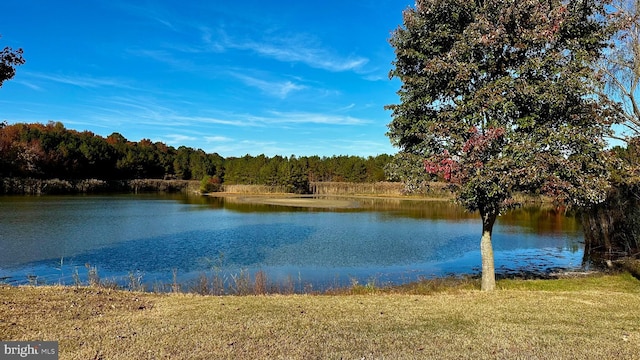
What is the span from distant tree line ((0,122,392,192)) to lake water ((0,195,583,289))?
57344 mm

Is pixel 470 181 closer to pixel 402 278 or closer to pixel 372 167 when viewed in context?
pixel 402 278

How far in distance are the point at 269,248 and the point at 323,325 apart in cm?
1719

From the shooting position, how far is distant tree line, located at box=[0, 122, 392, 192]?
87.3 meters

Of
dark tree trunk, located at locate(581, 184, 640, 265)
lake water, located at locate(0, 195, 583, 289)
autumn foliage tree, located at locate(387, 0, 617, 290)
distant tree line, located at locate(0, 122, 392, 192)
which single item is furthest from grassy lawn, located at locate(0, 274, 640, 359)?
distant tree line, located at locate(0, 122, 392, 192)

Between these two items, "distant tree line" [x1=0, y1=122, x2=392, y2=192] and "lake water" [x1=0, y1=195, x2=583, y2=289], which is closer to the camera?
"lake water" [x1=0, y1=195, x2=583, y2=289]

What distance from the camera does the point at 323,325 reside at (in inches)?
316

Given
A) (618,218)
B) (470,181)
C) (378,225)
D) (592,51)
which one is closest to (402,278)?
(470,181)

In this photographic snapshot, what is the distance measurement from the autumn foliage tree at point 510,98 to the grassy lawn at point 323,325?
9.75 feet

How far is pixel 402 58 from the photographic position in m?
13.0

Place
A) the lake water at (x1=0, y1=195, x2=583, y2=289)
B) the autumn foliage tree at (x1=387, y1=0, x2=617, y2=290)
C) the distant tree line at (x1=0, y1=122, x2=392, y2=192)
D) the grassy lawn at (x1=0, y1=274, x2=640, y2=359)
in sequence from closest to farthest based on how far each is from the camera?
the grassy lawn at (x1=0, y1=274, x2=640, y2=359) < the autumn foliage tree at (x1=387, y1=0, x2=617, y2=290) < the lake water at (x1=0, y1=195, x2=583, y2=289) < the distant tree line at (x1=0, y1=122, x2=392, y2=192)

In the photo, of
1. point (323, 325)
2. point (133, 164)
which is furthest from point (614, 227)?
point (133, 164)

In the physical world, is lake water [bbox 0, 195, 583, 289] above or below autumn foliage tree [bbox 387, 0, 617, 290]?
below

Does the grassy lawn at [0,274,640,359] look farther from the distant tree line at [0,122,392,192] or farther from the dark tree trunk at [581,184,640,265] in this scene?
the distant tree line at [0,122,392,192]

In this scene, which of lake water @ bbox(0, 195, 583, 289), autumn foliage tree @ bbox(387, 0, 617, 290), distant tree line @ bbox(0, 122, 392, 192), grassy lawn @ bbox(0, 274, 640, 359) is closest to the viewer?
grassy lawn @ bbox(0, 274, 640, 359)
